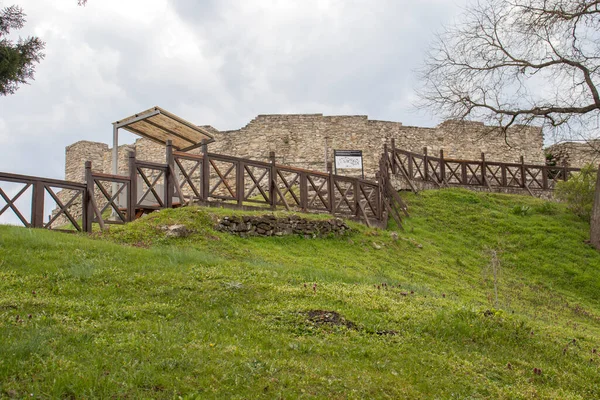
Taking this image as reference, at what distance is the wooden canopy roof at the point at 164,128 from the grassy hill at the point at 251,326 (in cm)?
454

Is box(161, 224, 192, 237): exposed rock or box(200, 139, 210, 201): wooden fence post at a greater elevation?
box(200, 139, 210, 201): wooden fence post

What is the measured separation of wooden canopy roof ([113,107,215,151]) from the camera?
49.6ft

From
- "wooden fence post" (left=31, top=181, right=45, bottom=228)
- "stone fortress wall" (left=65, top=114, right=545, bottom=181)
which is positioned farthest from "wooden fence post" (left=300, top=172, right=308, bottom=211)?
"stone fortress wall" (left=65, top=114, right=545, bottom=181)

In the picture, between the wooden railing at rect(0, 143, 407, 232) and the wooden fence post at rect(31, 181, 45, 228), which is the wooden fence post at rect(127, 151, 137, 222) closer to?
the wooden railing at rect(0, 143, 407, 232)

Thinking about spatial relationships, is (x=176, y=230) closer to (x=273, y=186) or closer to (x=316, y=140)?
(x=273, y=186)

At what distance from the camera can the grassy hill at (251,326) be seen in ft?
16.3

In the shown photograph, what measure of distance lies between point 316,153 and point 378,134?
110 inches

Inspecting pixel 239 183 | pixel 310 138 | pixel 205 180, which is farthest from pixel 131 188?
pixel 310 138

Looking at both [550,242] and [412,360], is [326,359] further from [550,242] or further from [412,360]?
[550,242]

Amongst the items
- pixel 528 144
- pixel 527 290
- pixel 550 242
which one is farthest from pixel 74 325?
pixel 528 144

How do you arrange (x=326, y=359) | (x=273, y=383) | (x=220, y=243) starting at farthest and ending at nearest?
(x=220, y=243)
(x=326, y=359)
(x=273, y=383)

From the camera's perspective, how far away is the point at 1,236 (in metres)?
8.60

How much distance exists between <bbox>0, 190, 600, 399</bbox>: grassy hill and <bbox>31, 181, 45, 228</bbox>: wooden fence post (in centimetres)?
108

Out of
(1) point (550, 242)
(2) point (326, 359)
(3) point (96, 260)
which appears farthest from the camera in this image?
(1) point (550, 242)
